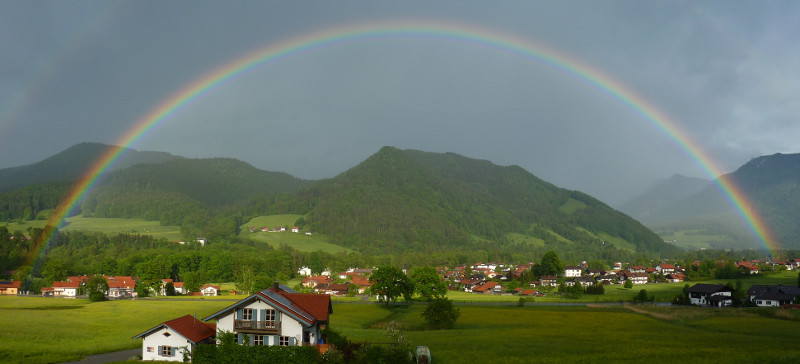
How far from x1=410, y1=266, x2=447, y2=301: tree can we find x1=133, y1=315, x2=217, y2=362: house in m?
67.5

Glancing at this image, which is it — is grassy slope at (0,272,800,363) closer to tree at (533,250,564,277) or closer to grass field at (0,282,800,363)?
grass field at (0,282,800,363)

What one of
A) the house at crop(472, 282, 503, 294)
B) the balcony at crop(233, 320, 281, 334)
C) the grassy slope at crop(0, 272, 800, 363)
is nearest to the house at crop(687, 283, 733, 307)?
the grassy slope at crop(0, 272, 800, 363)

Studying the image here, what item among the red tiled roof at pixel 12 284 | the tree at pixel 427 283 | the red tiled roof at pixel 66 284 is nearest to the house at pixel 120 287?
the red tiled roof at pixel 66 284

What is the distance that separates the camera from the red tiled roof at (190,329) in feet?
131

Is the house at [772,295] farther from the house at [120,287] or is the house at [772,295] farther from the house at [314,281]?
the house at [120,287]

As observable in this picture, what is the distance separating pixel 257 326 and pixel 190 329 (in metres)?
5.96

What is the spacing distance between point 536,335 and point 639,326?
1648 cm

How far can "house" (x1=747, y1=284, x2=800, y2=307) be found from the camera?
3787 inches

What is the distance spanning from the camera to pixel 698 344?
4538 centimetres

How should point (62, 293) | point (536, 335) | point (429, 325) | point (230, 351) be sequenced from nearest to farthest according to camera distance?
point (230, 351), point (536, 335), point (429, 325), point (62, 293)

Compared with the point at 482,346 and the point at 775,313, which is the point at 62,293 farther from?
the point at 775,313

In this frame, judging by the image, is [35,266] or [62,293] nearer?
[62,293]

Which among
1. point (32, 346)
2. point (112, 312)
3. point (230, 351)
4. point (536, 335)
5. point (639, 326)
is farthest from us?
point (112, 312)

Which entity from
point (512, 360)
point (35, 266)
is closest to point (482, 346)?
point (512, 360)
